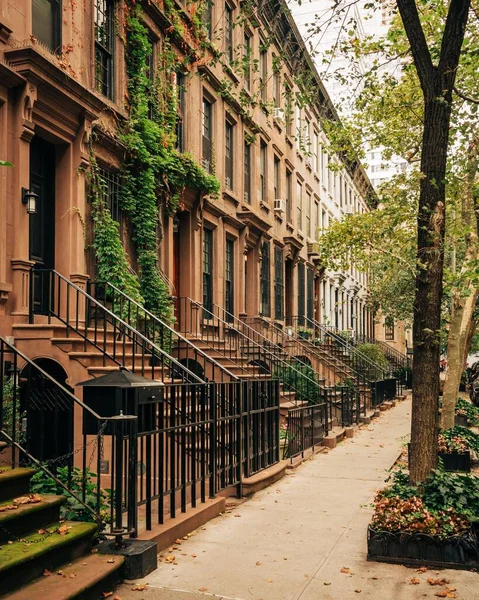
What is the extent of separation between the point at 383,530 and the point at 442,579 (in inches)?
29.4

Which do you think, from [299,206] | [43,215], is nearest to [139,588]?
[43,215]

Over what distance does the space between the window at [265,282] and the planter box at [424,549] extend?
16629 millimetres

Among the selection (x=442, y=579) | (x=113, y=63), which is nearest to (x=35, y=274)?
(x=113, y=63)

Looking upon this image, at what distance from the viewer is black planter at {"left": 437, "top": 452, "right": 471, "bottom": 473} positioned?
11898mm

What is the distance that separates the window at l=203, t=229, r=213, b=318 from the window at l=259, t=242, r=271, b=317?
4.56 meters

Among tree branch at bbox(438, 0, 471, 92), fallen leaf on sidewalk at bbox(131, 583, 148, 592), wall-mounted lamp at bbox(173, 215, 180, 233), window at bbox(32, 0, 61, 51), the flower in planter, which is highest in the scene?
window at bbox(32, 0, 61, 51)

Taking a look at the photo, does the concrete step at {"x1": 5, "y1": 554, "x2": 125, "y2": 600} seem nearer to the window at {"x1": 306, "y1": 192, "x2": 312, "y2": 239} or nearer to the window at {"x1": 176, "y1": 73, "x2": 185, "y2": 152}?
the window at {"x1": 176, "y1": 73, "x2": 185, "y2": 152}

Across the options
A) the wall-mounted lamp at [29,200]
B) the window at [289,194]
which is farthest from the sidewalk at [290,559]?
the window at [289,194]

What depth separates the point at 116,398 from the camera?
663 centimetres

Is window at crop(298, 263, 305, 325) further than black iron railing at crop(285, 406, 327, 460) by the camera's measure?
Yes

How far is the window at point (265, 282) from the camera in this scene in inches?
924

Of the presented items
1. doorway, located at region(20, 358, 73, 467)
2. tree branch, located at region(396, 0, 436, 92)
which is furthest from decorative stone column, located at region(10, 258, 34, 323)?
tree branch, located at region(396, 0, 436, 92)

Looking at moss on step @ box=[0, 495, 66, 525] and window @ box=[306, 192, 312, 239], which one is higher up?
window @ box=[306, 192, 312, 239]

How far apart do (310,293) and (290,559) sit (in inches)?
973
